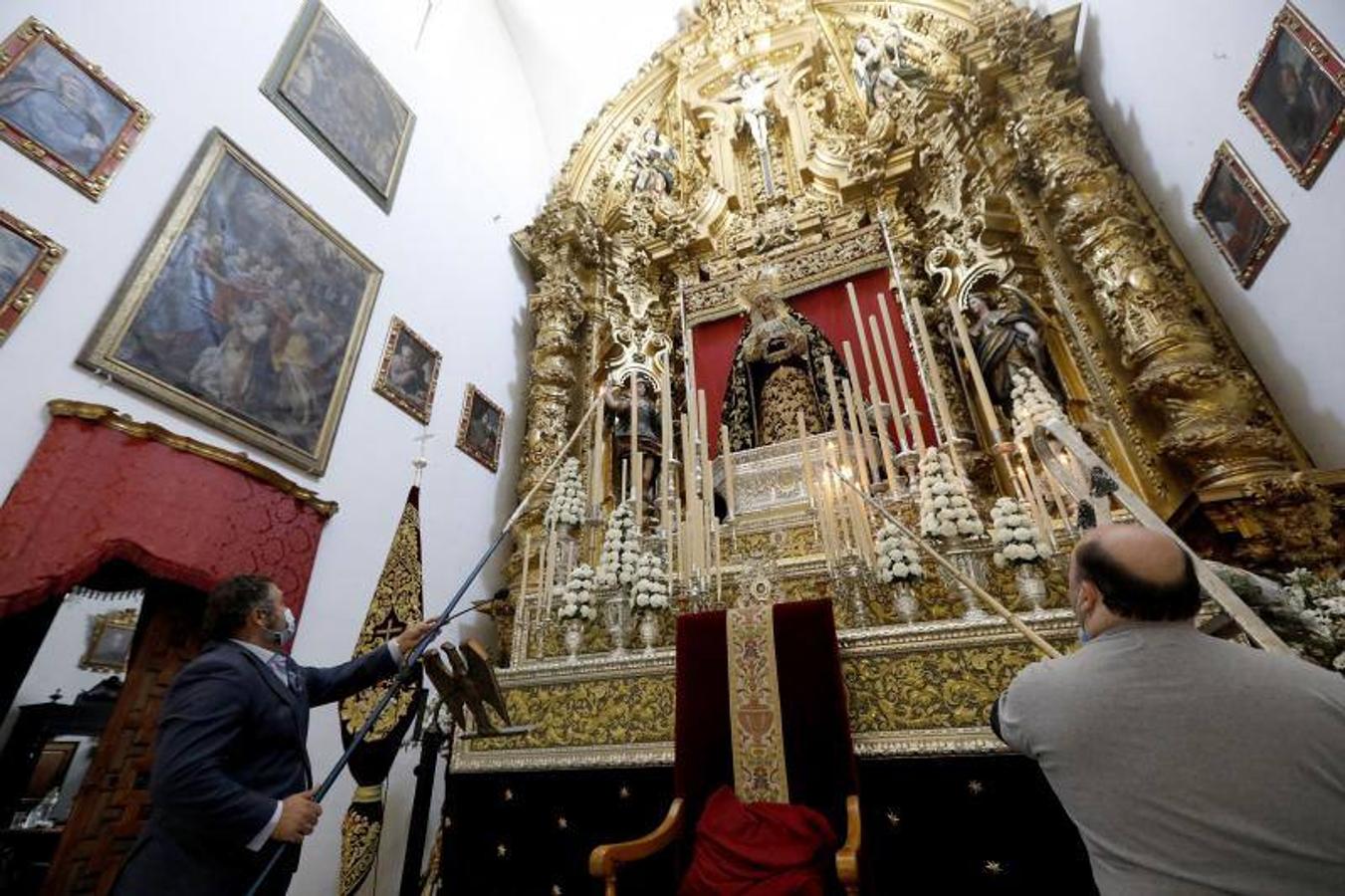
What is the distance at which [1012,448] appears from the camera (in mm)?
3404

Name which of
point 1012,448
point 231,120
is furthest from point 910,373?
point 231,120

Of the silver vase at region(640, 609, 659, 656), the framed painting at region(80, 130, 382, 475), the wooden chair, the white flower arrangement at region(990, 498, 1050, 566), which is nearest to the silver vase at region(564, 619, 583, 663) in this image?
the silver vase at region(640, 609, 659, 656)

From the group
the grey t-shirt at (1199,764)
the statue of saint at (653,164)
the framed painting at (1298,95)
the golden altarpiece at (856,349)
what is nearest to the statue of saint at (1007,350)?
the golden altarpiece at (856,349)

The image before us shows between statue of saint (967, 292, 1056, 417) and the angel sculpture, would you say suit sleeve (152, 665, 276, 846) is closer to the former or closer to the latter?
the angel sculpture

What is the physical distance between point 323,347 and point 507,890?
3.92 metres

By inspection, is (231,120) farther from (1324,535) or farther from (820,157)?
(1324,535)

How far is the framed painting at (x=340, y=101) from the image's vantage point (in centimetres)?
479

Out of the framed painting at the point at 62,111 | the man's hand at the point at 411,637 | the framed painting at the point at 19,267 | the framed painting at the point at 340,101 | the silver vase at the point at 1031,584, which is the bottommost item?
the man's hand at the point at 411,637

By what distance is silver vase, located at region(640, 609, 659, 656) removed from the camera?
297 cm

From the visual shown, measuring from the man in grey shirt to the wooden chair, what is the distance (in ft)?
3.33

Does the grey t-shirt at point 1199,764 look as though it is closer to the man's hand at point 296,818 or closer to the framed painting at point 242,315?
the man's hand at point 296,818

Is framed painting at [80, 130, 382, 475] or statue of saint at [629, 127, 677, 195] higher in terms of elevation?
statue of saint at [629, 127, 677, 195]

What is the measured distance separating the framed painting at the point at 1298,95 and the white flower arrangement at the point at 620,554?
4.03 meters

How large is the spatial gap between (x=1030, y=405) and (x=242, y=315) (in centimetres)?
515
